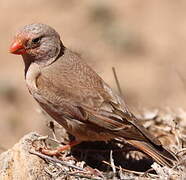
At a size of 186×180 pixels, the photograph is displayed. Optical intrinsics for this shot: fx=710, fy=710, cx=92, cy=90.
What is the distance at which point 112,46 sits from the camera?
14297 mm

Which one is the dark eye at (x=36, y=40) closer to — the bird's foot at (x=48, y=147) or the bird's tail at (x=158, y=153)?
the bird's foot at (x=48, y=147)

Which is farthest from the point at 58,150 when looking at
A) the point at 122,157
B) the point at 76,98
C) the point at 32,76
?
the point at 32,76

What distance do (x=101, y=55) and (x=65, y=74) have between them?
6.91m

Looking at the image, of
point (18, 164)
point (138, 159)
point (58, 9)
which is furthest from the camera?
point (58, 9)

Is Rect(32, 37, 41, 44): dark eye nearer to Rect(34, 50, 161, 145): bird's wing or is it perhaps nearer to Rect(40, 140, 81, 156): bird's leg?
Rect(34, 50, 161, 145): bird's wing

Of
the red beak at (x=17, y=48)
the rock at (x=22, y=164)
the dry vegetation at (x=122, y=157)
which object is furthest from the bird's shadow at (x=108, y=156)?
the red beak at (x=17, y=48)

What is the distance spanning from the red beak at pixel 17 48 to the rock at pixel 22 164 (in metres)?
0.89

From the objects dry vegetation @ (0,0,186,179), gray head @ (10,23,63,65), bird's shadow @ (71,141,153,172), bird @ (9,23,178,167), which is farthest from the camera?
dry vegetation @ (0,0,186,179)

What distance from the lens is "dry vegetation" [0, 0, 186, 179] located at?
40.2 feet

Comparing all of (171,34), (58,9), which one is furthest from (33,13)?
(171,34)

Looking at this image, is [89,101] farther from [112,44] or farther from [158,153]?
[112,44]

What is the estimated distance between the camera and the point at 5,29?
46.7 ft

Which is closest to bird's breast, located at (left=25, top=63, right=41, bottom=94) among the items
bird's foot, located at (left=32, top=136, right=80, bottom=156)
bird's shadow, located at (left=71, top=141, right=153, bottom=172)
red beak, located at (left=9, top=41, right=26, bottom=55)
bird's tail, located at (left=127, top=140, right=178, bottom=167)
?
red beak, located at (left=9, top=41, right=26, bottom=55)

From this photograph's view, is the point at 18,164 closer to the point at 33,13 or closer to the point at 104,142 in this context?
the point at 104,142
